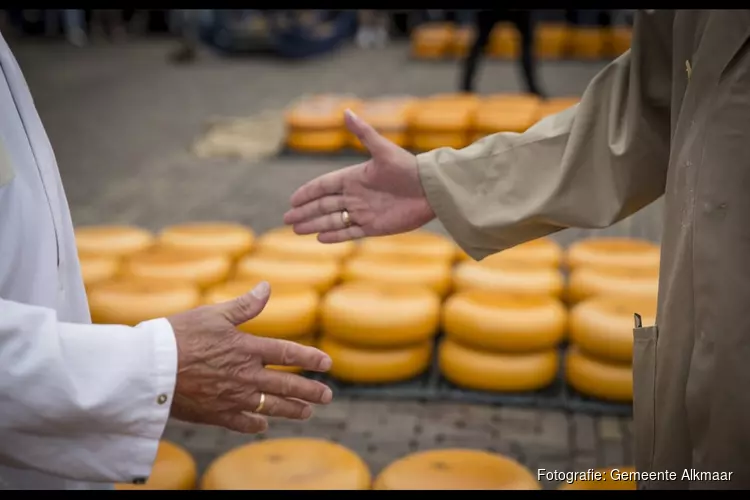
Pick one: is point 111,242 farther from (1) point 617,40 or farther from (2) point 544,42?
(1) point 617,40

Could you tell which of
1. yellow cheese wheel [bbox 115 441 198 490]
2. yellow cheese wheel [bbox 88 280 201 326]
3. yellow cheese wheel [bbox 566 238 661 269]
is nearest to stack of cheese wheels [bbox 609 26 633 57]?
yellow cheese wheel [bbox 566 238 661 269]

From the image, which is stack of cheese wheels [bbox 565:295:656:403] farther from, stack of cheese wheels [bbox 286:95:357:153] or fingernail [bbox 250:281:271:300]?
stack of cheese wheels [bbox 286:95:357:153]

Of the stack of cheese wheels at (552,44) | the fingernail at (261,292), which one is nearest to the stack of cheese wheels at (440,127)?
the fingernail at (261,292)

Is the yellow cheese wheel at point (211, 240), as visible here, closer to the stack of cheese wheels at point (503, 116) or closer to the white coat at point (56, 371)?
the white coat at point (56, 371)

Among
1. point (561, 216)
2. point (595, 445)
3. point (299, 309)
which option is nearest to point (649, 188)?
point (561, 216)

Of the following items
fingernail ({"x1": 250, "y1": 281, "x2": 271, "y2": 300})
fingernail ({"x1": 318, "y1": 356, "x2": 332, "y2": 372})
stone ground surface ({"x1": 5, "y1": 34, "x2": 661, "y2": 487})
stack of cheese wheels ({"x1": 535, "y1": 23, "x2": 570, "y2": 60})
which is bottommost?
stone ground surface ({"x1": 5, "y1": 34, "x2": 661, "y2": 487})

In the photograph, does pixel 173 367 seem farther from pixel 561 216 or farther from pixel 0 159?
pixel 561 216

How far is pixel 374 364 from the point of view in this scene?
275 centimetres

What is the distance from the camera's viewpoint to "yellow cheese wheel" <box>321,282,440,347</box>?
2.71 m

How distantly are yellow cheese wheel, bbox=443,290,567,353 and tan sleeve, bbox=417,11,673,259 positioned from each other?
1.17 metres

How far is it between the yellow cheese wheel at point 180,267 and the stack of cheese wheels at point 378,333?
51 cm

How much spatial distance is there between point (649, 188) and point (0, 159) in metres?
1.03

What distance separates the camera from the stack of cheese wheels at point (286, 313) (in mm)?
2721

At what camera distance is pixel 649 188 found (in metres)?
1.40
